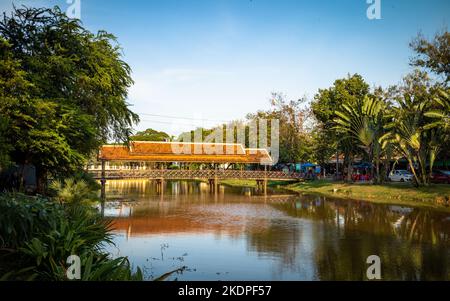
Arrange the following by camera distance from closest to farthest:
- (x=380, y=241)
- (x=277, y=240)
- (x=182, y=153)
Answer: (x=380, y=241) < (x=277, y=240) < (x=182, y=153)

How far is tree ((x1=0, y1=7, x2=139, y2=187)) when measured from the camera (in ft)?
52.9

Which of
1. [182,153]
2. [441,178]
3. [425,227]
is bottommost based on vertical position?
[425,227]

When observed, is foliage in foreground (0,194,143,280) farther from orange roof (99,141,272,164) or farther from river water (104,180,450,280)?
orange roof (99,141,272,164)

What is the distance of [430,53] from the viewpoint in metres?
28.1

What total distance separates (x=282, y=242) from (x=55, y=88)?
12.8 meters

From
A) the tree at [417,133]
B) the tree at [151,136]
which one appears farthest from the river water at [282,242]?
the tree at [151,136]

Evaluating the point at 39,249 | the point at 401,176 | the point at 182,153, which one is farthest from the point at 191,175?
the point at 39,249

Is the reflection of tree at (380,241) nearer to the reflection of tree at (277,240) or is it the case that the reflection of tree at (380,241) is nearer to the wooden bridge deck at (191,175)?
the reflection of tree at (277,240)

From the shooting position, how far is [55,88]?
63.1 feet

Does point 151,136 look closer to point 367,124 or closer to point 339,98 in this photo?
point 339,98

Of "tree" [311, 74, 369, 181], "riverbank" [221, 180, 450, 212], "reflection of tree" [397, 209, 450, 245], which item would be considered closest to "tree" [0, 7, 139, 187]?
"reflection of tree" [397, 209, 450, 245]

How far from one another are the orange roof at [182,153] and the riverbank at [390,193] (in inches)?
292

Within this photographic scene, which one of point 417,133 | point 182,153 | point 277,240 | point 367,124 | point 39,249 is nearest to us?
point 39,249

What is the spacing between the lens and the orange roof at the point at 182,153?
41875 mm
